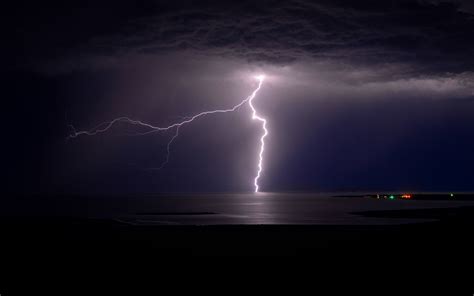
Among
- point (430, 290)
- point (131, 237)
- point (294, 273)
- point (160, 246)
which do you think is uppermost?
point (131, 237)

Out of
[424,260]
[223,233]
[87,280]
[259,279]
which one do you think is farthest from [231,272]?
[223,233]

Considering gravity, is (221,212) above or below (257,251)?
above

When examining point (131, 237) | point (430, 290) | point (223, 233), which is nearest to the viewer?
point (430, 290)

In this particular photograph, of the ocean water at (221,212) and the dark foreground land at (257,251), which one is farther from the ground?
the ocean water at (221,212)

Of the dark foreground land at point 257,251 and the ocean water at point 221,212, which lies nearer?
the dark foreground land at point 257,251

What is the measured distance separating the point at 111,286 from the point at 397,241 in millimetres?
10728

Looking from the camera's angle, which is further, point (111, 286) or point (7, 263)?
point (7, 263)

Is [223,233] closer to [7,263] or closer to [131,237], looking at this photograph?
[131,237]

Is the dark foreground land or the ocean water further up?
the ocean water

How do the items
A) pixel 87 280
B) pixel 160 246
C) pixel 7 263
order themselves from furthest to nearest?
pixel 160 246 → pixel 7 263 → pixel 87 280

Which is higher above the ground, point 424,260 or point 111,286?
point 424,260

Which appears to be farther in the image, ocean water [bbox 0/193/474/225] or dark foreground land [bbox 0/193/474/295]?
ocean water [bbox 0/193/474/225]

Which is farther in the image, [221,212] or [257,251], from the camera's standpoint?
[221,212]

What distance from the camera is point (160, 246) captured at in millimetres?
16109
